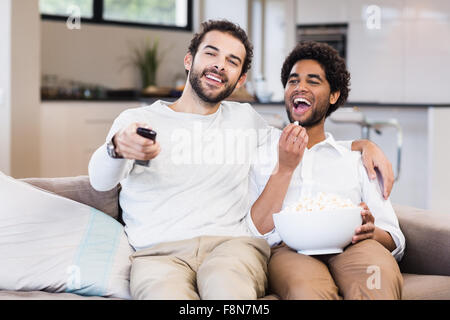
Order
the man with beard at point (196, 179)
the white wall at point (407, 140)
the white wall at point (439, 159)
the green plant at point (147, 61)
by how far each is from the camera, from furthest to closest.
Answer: the green plant at point (147, 61) < the white wall at point (407, 140) < the white wall at point (439, 159) < the man with beard at point (196, 179)

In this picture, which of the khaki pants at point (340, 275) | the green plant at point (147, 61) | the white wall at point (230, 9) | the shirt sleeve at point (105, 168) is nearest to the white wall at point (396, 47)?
the white wall at point (230, 9)

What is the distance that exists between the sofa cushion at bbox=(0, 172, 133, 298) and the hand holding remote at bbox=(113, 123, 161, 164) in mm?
380

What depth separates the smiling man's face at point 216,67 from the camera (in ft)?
5.42

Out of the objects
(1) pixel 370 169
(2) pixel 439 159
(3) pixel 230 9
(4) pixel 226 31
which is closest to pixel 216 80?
(4) pixel 226 31

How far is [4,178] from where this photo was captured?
163cm

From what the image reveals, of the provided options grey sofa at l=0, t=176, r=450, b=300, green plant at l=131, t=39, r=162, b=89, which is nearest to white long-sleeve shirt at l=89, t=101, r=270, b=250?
grey sofa at l=0, t=176, r=450, b=300

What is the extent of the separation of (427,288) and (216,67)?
821mm

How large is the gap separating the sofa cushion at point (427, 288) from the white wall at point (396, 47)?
13.2 feet

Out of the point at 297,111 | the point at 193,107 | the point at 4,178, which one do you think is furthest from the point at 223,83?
the point at 4,178

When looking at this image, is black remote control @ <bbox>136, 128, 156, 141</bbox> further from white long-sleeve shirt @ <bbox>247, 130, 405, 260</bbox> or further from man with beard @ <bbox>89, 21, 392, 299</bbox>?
white long-sleeve shirt @ <bbox>247, 130, 405, 260</bbox>

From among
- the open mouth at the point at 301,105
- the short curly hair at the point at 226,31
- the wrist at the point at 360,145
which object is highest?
the short curly hair at the point at 226,31

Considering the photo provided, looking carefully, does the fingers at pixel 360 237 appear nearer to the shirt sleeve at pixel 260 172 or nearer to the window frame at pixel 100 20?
the shirt sleeve at pixel 260 172

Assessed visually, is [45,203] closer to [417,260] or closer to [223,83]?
[223,83]
